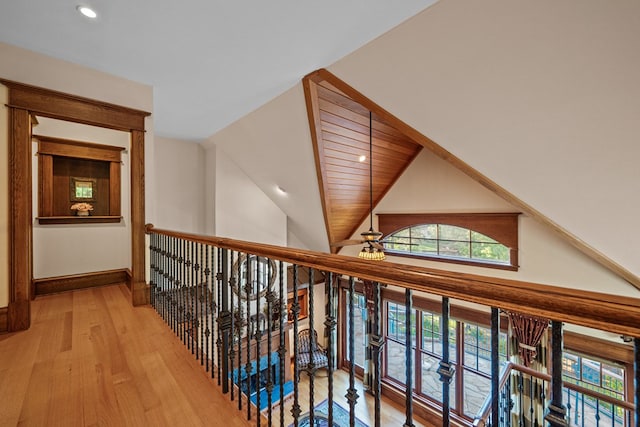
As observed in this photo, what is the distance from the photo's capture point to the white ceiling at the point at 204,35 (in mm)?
1791

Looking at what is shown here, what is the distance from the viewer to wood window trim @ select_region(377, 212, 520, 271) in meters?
3.70

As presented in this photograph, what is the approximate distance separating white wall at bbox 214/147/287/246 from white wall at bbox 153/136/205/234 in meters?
0.50

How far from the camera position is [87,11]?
1835 mm

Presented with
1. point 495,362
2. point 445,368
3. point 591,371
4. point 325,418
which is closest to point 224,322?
point 445,368

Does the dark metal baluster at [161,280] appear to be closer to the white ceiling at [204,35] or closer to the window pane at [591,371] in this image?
the white ceiling at [204,35]

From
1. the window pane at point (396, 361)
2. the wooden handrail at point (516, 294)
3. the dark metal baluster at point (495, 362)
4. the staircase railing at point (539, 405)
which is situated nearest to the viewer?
the wooden handrail at point (516, 294)

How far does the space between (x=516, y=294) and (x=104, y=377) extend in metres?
2.15

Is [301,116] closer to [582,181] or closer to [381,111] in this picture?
[381,111]

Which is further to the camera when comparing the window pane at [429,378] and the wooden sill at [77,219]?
the window pane at [429,378]

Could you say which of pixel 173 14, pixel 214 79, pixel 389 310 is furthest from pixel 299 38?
pixel 389 310

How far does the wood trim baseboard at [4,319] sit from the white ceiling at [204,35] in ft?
6.95

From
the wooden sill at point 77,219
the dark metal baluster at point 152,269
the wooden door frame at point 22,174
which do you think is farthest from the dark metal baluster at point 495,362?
the wooden sill at point 77,219

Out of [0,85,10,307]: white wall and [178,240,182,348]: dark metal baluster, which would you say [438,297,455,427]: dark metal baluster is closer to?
[178,240,182,348]: dark metal baluster

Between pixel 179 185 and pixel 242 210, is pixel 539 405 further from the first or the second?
pixel 179 185
